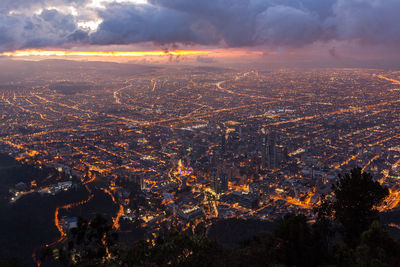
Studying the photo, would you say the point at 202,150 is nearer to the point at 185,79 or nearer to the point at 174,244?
the point at 174,244

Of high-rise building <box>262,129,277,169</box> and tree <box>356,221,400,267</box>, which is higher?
tree <box>356,221,400,267</box>

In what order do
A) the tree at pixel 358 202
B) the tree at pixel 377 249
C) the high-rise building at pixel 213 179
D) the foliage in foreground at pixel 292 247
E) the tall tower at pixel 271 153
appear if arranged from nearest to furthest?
1. the tree at pixel 377 249
2. the foliage in foreground at pixel 292 247
3. the tree at pixel 358 202
4. the high-rise building at pixel 213 179
5. the tall tower at pixel 271 153

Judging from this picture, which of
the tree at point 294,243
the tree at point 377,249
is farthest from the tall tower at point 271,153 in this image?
the tree at point 377,249

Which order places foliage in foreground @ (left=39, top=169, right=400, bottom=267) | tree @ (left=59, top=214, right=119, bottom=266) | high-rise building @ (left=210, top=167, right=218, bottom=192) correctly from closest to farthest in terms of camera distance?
1. foliage in foreground @ (left=39, top=169, right=400, bottom=267)
2. tree @ (left=59, top=214, right=119, bottom=266)
3. high-rise building @ (left=210, top=167, right=218, bottom=192)

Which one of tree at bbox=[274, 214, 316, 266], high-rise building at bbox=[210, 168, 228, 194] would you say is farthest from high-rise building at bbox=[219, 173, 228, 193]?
tree at bbox=[274, 214, 316, 266]

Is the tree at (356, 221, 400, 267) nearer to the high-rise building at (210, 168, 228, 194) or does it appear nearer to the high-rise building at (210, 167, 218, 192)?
the high-rise building at (210, 168, 228, 194)

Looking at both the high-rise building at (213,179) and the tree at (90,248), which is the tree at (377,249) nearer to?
the tree at (90,248)

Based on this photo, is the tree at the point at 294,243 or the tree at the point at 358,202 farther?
the tree at the point at 358,202

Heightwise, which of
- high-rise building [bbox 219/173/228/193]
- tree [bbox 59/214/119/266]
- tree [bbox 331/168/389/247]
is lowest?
high-rise building [bbox 219/173/228/193]
